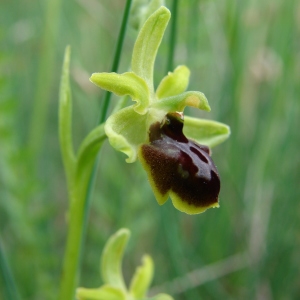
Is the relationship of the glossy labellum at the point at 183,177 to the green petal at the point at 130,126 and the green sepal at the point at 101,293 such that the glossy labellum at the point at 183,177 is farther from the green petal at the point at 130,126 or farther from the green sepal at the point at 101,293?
the green sepal at the point at 101,293

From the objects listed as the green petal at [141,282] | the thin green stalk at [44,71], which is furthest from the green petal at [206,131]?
the thin green stalk at [44,71]

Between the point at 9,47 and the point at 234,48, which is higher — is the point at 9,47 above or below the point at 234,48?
below

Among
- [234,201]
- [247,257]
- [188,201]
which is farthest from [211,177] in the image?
[234,201]

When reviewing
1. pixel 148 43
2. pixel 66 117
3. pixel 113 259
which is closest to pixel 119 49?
pixel 148 43

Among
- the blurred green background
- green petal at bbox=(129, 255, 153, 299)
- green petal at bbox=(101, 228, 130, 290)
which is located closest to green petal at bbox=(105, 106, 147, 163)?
green petal at bbox=(101, 228, 130, 290)

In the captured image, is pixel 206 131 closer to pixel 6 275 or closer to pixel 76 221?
pixel 76 221

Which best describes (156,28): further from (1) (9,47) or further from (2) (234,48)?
(1) (9,47)
